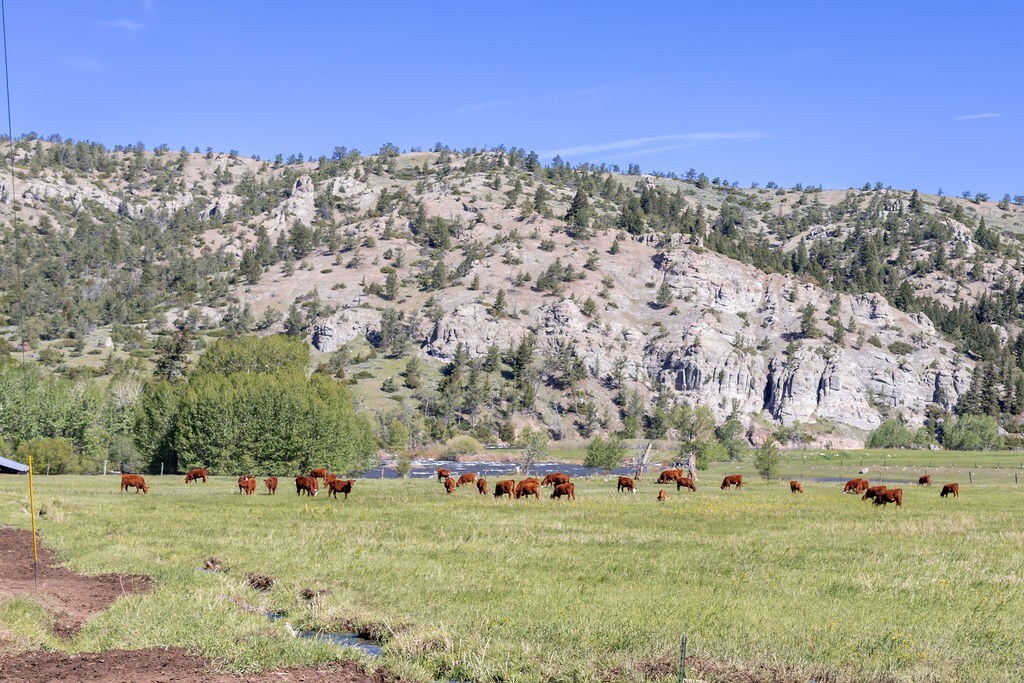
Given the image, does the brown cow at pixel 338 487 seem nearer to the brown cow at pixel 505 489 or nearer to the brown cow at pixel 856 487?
the brown cow at pixel 505 489

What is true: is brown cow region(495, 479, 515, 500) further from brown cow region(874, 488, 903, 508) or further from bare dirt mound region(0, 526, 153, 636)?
bare dirt mound region(0, 526, 153, 636)

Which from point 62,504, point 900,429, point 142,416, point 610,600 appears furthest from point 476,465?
point 610,600

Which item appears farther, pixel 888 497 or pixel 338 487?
pixel 338 487

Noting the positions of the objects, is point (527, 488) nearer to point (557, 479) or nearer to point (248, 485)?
point (557, 479)

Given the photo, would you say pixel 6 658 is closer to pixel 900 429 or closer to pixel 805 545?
pixel 805 545

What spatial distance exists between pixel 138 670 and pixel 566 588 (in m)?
11.1

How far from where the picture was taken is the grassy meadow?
58.9ft

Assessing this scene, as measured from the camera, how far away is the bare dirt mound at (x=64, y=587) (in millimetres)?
20984

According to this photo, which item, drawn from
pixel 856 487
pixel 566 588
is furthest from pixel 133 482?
pixel 856 487

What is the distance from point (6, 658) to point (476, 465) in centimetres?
13434

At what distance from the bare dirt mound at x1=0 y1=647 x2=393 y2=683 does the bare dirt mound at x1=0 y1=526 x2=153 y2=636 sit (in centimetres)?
297

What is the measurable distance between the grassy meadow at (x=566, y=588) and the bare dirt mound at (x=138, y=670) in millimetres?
693

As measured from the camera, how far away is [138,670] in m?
16.2

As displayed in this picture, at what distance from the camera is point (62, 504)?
146ft
